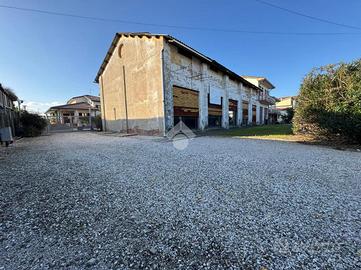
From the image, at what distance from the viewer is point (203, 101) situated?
51.1 feet

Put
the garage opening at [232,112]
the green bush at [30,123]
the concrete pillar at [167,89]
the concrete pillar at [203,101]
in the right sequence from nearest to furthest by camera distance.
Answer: the concrete pillar at [167,89]
the green bush at [30,123]
the concrete pillar at [203,101]
the garage opening at [232,112]

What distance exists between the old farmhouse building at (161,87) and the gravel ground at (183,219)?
28.6 ft

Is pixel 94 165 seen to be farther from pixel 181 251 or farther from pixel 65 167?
pixel 181 251

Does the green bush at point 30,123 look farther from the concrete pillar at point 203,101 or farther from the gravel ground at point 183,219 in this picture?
the concrete pillar at point 203,101

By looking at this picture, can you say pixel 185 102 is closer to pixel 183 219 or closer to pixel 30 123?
pixel 183 219

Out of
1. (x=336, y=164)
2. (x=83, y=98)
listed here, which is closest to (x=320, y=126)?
(x=336, y=164)

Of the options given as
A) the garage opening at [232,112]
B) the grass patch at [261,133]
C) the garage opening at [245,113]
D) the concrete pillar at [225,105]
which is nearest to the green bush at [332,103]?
the grass patch at [261,133]

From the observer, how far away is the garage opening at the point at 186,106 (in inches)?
506

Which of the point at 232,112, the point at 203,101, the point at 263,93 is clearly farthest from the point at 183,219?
the point at 263,93

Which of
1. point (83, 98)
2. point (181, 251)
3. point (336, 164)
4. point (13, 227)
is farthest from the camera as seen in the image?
point (83, 98)

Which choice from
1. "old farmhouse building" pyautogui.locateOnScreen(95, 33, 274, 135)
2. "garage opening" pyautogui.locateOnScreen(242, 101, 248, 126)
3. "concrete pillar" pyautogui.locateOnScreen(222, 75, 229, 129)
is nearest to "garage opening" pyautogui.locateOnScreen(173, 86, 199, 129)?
"old farmhouse building" pyautogui.locateOnScreen(95, 33, 274, 135)

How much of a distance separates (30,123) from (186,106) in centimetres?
1327

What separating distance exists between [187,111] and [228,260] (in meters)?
12.8

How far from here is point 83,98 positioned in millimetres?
45312
